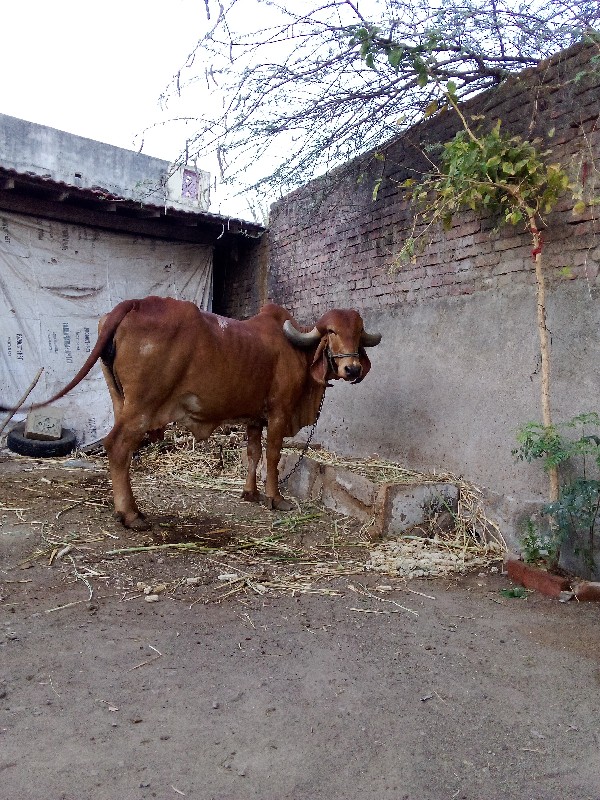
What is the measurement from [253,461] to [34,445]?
3138 mm

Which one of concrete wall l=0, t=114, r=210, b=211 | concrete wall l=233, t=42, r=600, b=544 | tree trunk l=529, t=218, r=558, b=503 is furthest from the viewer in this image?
concrete wall l=0, t=114, r=210, b=211

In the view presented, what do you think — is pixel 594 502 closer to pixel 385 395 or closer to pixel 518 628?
pixel 518 628

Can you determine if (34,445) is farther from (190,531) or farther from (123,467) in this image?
(190,531)

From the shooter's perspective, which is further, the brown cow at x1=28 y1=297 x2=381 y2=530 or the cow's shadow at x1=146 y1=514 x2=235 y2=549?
the brown cow at x1=28 y1=297 x2=381 y2=530

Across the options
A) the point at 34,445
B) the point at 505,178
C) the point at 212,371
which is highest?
the point at 505,178

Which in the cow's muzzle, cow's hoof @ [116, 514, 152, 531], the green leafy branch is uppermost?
the green leafy branch

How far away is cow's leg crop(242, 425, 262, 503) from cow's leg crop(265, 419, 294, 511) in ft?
0.66

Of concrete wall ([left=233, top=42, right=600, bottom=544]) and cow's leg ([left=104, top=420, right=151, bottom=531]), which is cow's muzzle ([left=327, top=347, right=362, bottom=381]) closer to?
concrete wall ([left=233, top=42, right=600, bottom=544])

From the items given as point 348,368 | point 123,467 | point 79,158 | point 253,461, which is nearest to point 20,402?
point 253,461

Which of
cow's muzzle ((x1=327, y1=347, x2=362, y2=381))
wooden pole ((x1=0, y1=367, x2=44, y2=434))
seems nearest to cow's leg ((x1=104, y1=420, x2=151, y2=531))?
cow's muzzle ((x1=327, y1=347, x2=362, y2=381))

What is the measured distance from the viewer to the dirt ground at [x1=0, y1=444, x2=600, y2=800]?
1896mm

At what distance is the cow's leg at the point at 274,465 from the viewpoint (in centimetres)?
519

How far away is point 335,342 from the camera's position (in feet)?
16.3

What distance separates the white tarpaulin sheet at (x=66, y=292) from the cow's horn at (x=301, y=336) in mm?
3922
